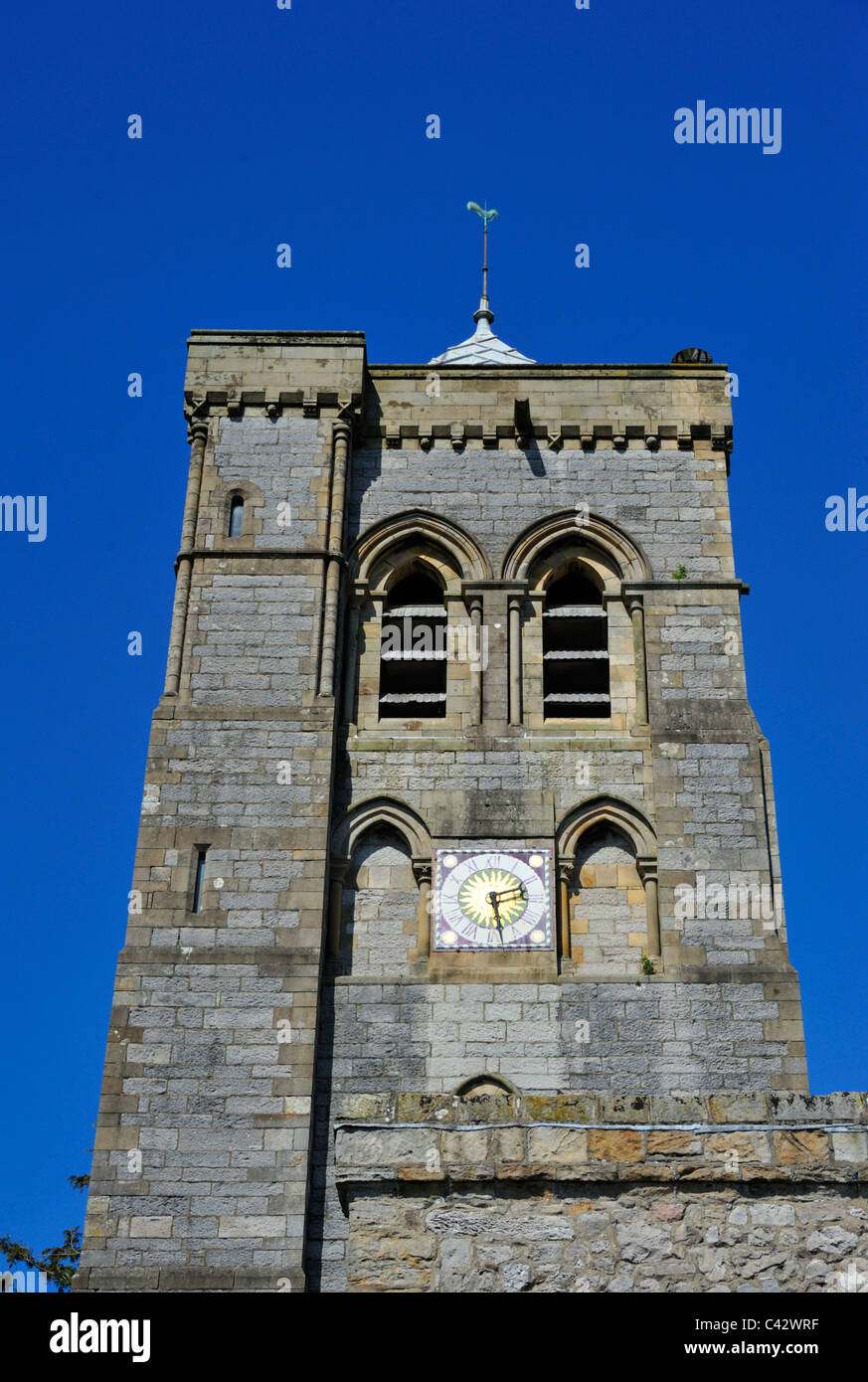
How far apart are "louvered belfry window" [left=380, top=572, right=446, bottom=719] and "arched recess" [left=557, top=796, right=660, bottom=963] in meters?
2.28

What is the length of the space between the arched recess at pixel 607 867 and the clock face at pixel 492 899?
0.75 ft

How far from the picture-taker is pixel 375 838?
19.8m

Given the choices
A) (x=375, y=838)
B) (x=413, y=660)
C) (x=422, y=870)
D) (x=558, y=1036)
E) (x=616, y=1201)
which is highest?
(x=413, y=660)

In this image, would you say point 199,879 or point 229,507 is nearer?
point 199,879

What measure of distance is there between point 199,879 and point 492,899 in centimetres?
298

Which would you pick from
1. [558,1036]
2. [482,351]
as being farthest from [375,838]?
[482,351]

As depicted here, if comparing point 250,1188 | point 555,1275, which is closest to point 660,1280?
point 555,1275

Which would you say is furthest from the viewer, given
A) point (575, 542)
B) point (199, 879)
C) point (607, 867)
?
point (575, 542)

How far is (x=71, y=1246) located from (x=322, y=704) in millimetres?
7053

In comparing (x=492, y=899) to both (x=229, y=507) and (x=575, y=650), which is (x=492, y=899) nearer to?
(x=575, y=650)

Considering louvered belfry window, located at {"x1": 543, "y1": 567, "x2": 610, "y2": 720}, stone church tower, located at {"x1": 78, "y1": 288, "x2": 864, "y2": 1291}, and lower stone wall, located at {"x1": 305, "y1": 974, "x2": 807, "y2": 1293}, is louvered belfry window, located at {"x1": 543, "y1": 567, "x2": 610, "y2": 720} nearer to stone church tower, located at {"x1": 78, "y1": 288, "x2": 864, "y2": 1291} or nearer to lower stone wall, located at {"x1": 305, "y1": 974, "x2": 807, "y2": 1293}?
stone church tower, located at {"x1": 78, "y1": 288, "x2": 864, "y2": 1291}

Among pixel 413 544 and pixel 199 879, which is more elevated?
pixel 413 544

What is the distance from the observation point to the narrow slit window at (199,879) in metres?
18.7
